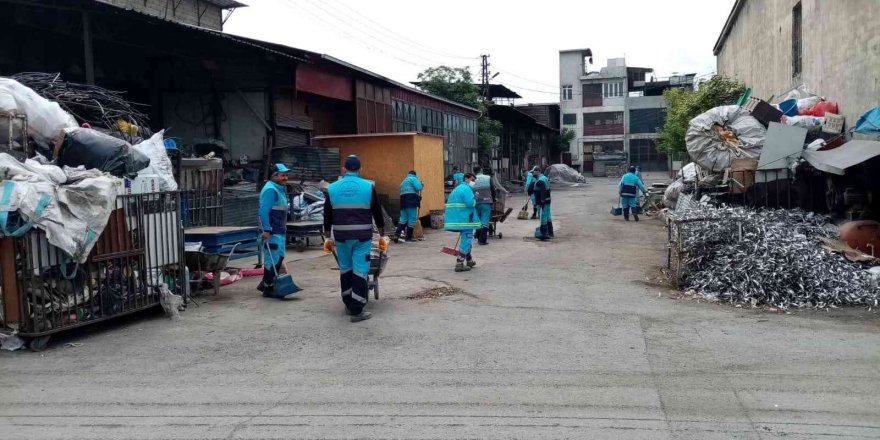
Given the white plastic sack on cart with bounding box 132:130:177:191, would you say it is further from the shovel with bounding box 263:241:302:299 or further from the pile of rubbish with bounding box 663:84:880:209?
the pile of rubbish with bounding box 663:84:880:209

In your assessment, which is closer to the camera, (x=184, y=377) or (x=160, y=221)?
(x=184, y=377)

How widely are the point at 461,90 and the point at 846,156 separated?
2855cm

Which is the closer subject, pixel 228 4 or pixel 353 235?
pixel 353 235

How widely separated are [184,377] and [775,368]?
507cm

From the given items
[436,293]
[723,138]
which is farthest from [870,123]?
[436,293]

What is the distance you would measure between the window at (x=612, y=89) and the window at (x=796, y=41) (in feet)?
168

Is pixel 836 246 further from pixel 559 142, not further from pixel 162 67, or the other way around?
pixel 559 142

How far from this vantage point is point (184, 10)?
2888 cm

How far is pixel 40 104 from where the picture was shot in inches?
306

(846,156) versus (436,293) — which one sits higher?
(846,156)

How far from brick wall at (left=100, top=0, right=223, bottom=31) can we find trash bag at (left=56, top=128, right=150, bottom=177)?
18.6 meters

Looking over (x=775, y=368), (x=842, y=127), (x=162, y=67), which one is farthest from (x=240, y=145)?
(x=775, y=368)

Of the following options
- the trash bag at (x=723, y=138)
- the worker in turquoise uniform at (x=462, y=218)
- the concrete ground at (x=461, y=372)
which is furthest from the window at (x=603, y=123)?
the concrete ground at (x=461, y=372)

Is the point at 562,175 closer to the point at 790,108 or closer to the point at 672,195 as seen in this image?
the point at 672,195
